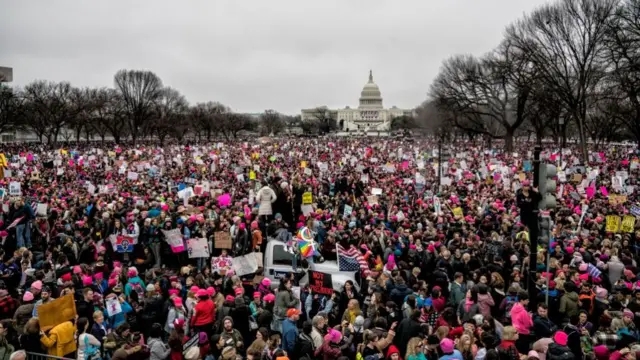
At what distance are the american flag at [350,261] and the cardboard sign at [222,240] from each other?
9.71 ft

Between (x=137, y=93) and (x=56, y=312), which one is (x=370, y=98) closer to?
(x=137, y=93)

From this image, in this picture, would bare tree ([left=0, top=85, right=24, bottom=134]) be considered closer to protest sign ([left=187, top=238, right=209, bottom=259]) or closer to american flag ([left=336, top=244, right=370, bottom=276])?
protest sign ([left=187, top=238, right=209, bottom=259])

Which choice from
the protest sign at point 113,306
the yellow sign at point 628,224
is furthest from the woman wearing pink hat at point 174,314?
the yellow sign at point 628,224

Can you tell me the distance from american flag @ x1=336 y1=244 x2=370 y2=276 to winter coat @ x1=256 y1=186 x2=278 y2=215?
13.4 feet

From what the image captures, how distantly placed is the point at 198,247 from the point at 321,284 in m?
3.89

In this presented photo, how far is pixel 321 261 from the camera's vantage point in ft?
34.1

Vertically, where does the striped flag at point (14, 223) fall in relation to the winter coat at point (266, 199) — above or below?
below

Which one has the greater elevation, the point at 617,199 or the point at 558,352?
the point at 617,199

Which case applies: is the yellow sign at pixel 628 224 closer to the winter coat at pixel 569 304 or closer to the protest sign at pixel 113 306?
the winter coat at pixel 569 304

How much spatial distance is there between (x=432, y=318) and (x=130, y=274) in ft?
16.2

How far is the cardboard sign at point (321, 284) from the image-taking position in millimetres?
8500

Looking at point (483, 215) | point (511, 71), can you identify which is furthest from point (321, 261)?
point (511, 71)

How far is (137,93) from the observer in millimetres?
69812

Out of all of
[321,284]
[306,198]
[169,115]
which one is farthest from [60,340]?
[169,115]
